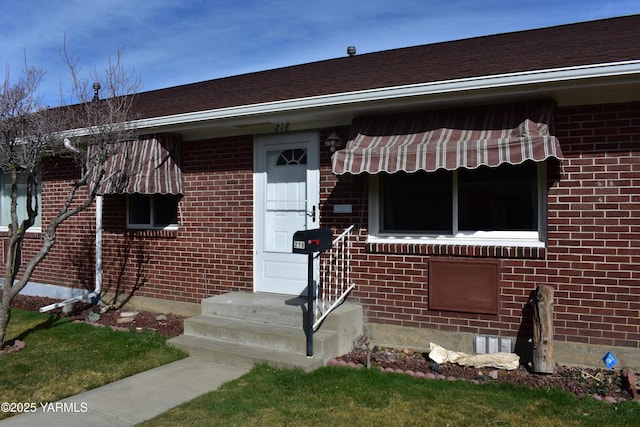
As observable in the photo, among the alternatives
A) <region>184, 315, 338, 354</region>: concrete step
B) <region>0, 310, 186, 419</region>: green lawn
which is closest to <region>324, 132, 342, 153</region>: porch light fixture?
<region>184, 315, 338, 354</region>: concrete step

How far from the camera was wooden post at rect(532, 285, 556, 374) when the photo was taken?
189 inches

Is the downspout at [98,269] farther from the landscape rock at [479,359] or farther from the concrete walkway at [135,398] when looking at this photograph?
the landscape rock at [479,359]

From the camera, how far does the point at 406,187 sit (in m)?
6.01

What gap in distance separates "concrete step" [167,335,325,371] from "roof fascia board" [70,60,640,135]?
Result: 9.02 ft

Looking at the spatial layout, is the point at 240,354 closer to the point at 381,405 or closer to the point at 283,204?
the point at 381,405

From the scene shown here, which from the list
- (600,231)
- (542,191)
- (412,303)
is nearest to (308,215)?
(412,303)

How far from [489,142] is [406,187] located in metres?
1.28

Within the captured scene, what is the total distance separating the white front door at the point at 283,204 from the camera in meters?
6.57

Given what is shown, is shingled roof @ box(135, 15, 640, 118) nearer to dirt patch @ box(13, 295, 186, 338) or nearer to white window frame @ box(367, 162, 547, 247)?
white window frame @ box(367, 162, 547, 247)

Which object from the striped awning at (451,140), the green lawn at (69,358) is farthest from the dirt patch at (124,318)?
the striped awning at (451,140)

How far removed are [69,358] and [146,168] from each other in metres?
2.82

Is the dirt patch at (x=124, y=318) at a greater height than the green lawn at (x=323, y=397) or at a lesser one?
greater

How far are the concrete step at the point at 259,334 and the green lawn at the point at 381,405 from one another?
51cm

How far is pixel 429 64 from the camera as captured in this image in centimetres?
655
